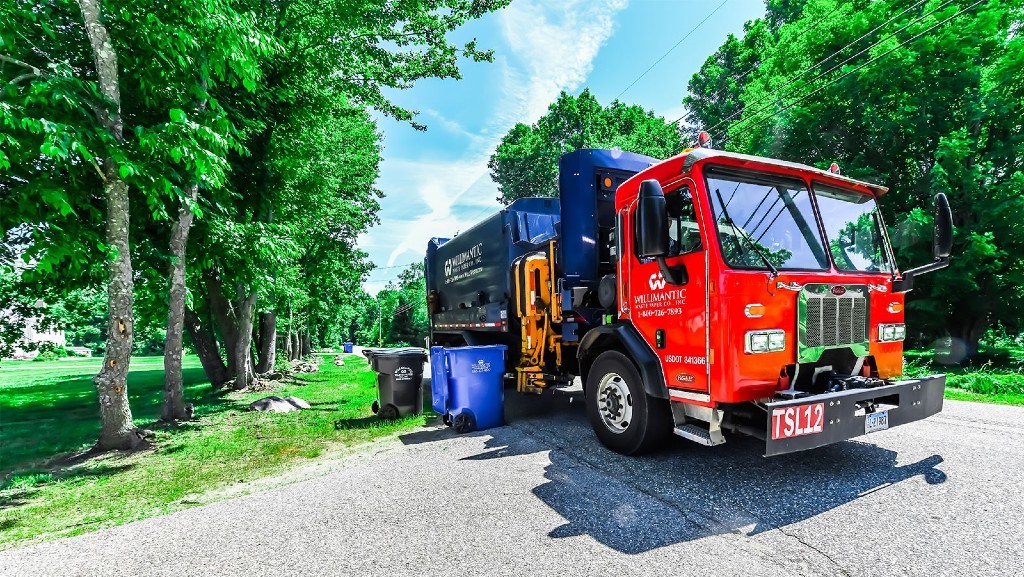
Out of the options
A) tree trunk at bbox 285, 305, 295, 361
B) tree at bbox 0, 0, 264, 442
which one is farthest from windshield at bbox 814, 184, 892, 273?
tree trunk at bbox 285, 305, 295, 361

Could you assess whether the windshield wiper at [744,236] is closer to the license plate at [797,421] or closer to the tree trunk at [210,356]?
the license plate at [797,421]

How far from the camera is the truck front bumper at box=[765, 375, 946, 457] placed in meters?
3.23

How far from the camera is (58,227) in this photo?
17.2 ft

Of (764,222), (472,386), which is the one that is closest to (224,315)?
(472,386)

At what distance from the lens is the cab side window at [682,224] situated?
13.0ft

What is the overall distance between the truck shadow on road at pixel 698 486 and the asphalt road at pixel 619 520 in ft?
0.05

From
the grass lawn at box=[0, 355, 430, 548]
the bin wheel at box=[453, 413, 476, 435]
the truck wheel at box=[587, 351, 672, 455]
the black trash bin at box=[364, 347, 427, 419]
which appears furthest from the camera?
the black trash bin at box=[364, 347, 427, 419]

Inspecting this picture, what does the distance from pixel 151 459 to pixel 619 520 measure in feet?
18.9

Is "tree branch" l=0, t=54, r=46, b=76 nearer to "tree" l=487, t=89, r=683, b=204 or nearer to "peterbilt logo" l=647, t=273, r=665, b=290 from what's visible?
"peterbilt logo" l=647, t=273, r=665, b=290

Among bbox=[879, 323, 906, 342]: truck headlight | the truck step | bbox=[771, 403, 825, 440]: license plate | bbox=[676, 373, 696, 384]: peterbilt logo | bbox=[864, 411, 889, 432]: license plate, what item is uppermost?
bbox=[879, 323, 906, 342]: truck headlight

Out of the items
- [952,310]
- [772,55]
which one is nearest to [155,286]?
[952,310]

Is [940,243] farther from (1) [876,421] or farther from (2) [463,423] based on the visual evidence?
(2) [463,423]

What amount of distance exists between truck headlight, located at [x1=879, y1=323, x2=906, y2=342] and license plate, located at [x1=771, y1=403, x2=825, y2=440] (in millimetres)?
1429

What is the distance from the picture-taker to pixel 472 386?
20.5 ft
